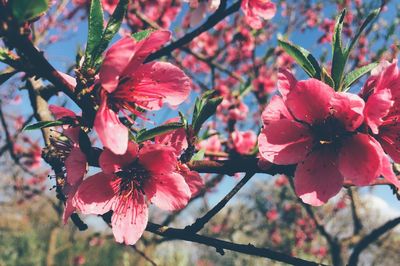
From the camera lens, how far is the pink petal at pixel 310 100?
3.33ft

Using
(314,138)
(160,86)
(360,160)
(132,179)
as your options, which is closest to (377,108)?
(360,160)

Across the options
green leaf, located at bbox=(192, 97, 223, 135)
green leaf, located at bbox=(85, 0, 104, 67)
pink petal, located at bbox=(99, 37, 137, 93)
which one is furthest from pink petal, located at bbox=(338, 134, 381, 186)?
green leaf, located at bbox=(85, 0, 104, 67)

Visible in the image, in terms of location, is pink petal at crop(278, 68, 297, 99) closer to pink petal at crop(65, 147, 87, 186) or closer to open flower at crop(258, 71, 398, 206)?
open flower at crop(258, 71, 398, 206)

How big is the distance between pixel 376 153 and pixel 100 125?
0.67 m

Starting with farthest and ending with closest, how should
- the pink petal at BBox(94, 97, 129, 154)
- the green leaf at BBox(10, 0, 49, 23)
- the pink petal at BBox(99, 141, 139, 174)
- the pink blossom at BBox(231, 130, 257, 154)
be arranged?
the pink blossom at BBox(231, 130, 257, 154) → the pink petal at BBox(99, 141, 139, 174) → the pink petal at BBox(94, 97, 129, 154) → the green leaf at BBox(10, 0, 49, 23)

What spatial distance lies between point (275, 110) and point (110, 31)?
1.67 ft

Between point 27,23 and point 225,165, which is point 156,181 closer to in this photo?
point 225,165

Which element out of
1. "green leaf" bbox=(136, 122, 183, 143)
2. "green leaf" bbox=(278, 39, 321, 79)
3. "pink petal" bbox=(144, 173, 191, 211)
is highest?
"green leaf" bbox=(278, 39, 321, 79)

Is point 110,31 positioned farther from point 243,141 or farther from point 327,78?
point 243,141

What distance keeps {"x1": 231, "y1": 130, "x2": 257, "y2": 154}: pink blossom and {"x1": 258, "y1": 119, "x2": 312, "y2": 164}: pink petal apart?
1.13 metres

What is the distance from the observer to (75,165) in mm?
1022

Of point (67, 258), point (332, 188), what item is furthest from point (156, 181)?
point (67, 258)

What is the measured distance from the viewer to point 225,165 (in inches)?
41.4

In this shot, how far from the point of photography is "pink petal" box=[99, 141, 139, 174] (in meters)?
0.98
